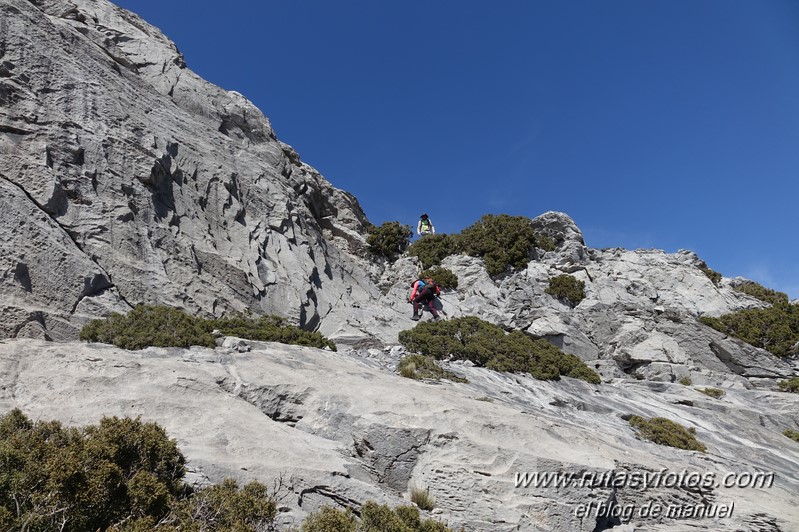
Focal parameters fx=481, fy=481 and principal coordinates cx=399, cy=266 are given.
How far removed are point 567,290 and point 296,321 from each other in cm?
1850

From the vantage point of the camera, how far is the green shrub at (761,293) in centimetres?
3678

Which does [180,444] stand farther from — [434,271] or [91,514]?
[434,271]

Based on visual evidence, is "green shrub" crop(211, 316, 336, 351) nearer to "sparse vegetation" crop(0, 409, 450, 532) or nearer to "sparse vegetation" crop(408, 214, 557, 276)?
"sparse vegetation" crop(0, 409, 450, 532)

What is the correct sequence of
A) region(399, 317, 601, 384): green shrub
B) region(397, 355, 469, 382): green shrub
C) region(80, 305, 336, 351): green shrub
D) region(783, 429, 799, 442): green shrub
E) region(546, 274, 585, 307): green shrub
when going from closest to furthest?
region(80, 305, 336, 351): green shrub → region(397, 355, 469, 382): green shrub → region(783, 429, 799, 442): green shrub → region(399, 317, 601, 384): green shrub → region(546, 274, 585, 307): green shrub

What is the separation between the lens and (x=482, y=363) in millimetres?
22297

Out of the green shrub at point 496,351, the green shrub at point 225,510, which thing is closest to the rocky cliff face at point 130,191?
the green shrub at point 496,351

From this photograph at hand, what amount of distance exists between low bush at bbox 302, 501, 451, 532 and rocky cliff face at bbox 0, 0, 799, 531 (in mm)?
944

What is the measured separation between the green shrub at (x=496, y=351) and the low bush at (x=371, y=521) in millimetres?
13593

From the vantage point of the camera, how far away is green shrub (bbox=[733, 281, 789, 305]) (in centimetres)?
3678

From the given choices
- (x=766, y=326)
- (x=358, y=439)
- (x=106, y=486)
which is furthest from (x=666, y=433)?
(x=766, y=326)

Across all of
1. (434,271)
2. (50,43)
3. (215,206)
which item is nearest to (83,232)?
(215,206)

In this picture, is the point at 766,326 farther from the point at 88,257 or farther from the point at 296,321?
the point at 88,257

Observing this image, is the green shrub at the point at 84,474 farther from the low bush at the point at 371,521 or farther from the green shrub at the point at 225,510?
the low bush at the point at 371,521

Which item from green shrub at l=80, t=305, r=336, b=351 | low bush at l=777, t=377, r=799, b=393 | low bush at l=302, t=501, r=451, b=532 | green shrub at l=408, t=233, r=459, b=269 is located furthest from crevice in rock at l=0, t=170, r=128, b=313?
low bush at l=777, t=377, r=799, b=393
